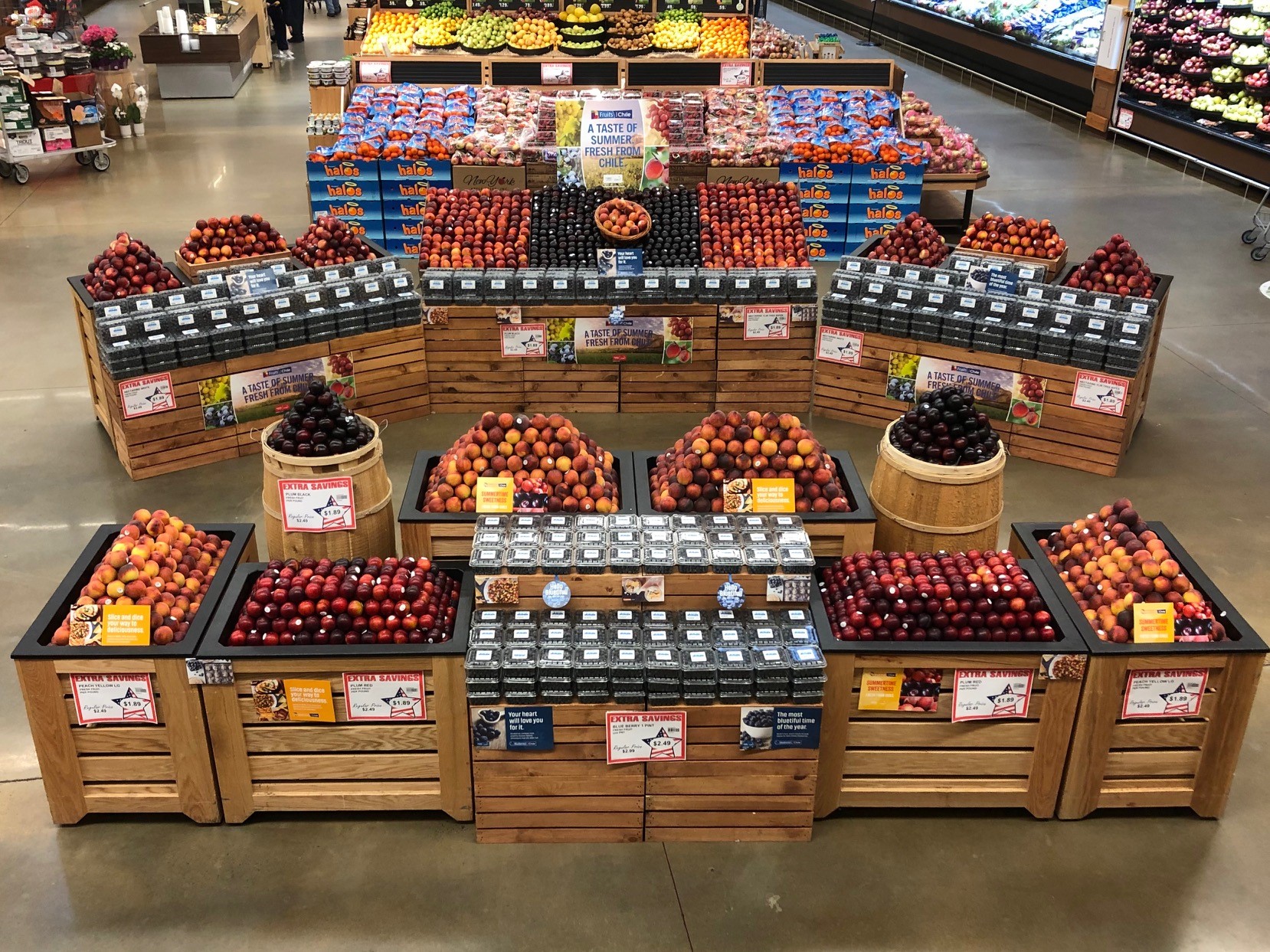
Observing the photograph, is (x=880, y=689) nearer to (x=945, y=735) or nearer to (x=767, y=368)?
(x=945, y=735)

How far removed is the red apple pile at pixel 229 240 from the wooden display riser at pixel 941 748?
18.1 feet

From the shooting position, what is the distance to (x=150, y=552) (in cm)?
472

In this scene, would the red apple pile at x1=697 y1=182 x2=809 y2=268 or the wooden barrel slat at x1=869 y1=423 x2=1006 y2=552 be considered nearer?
the wooden barrel slat at x1=869 y1=423 x2=1006 y2=552

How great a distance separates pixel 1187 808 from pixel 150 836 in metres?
4.01

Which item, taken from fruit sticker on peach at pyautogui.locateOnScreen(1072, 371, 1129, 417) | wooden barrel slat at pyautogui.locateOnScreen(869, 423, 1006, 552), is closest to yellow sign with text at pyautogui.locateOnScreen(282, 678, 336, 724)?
wooden barrel slat at pyautogui.locateOnScreen(869, 423, 1006, 552)

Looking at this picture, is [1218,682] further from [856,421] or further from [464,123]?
[464,123]

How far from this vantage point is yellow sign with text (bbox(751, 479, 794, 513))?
16.5ft

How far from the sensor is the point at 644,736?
4301 mm

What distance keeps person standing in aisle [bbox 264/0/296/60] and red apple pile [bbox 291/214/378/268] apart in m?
12.8

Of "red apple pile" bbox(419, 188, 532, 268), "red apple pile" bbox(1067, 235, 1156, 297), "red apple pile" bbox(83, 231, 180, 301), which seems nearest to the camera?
"red apple pile" bbox(83, 231, 180, 301)

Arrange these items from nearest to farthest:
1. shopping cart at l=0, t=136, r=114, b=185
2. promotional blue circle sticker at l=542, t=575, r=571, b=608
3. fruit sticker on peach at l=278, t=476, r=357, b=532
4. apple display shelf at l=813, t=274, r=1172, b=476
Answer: promotional blue circle sticker at l=542, t=575, r=571, b=608 < fruit sticker on peach at l=278, t=476, r=357, b=532 < apple display shelf at l=813, t=274, r=1172, b=476 < shopping cart at l=0, t=136, r=114, b=185

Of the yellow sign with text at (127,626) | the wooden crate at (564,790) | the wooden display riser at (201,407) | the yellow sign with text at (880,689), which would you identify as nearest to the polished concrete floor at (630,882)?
the wooden crate at (564,790)

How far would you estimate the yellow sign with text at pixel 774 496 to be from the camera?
5020mm

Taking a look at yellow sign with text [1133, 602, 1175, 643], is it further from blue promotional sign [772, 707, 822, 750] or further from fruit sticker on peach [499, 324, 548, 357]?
fruit sticker on peach [499, 324, 548, 357]
